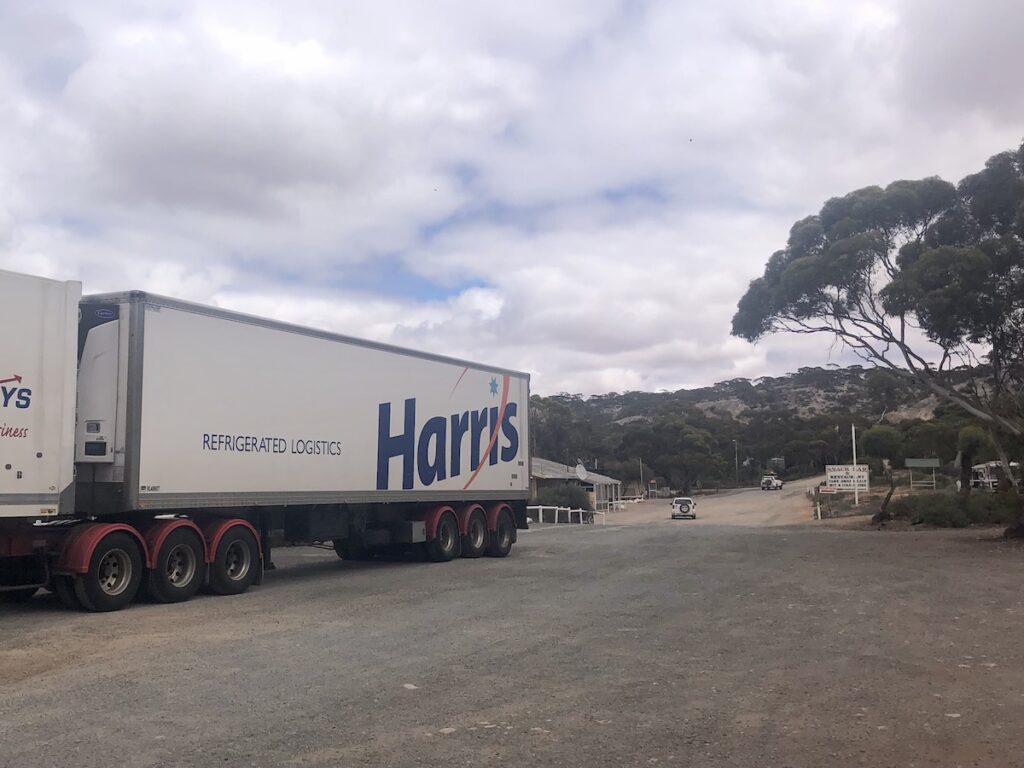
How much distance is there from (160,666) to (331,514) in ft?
27.9

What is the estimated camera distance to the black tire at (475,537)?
67.9 feet

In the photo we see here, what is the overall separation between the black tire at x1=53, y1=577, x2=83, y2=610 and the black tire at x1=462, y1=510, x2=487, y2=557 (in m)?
9.80

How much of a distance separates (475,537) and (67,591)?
10.3 meters

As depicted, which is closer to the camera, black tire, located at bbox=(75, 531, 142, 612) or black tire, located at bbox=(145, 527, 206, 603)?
black tire, located at bbox=(75, 531, 142, 612)

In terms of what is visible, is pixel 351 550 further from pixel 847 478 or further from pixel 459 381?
pixel 847 478

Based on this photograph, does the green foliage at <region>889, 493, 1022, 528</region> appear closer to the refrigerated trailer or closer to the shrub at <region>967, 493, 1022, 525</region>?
the shrub at <region>967, 493, 1022, 525</region>

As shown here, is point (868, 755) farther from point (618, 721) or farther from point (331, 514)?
point (331, 514)

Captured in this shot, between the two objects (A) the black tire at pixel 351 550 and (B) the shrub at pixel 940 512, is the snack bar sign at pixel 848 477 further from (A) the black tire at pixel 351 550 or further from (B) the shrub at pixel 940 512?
(A) the black tire at pixel 351 550

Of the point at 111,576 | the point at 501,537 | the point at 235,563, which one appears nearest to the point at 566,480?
the point at 501,537

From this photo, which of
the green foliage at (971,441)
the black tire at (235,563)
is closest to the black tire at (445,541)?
the black tire at (235,563)

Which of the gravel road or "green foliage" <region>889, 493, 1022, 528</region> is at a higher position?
"green foliage" <region>889, 493, 1022, 528</region>

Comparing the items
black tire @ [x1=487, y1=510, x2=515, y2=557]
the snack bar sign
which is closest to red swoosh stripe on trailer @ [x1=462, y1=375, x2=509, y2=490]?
black tire @ [x1=487, y1=510, x2=515, y2=557]

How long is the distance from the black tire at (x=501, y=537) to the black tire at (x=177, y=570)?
8868mm

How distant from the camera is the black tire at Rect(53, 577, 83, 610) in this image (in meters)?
11.8
